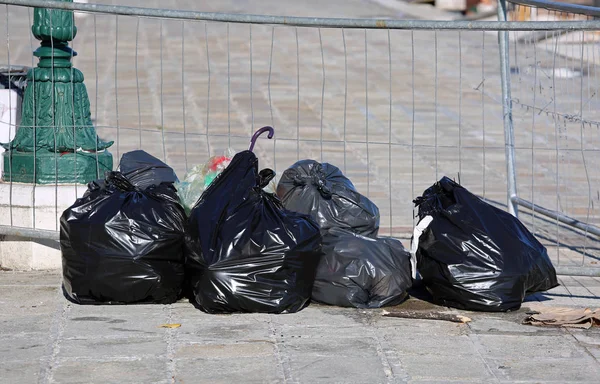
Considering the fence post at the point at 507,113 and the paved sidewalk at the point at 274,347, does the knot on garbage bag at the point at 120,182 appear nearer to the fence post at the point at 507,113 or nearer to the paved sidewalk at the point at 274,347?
the paved sidewalk at the point at 274,347

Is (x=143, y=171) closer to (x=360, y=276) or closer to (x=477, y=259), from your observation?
(x=360, y=276)

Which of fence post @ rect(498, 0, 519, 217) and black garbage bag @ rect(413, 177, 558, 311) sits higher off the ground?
fence post @ rect(498, 0, 519, 217)

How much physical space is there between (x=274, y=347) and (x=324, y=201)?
128cm

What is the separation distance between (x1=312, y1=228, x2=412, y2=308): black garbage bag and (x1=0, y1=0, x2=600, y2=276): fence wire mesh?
0.63 metres

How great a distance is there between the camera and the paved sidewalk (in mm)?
4383

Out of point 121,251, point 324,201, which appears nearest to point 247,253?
point 121,251

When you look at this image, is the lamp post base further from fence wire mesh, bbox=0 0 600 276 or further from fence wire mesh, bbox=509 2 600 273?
fence wire mesh, bbox=509 2 600 273

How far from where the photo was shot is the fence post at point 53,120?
6.09m

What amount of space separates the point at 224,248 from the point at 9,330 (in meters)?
1.14

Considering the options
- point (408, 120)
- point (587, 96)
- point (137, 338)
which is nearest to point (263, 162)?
point (408, 120)

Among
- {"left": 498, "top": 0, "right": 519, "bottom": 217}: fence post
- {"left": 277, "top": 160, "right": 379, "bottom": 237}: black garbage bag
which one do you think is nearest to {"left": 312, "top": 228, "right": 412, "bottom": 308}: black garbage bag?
{"left": 277, "top": 160, "right": 379, "bottom": 237}: black garbage bag

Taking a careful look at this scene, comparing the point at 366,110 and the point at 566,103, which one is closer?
the point at 566,103

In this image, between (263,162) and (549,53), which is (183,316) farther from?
(263,162)

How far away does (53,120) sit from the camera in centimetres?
609
